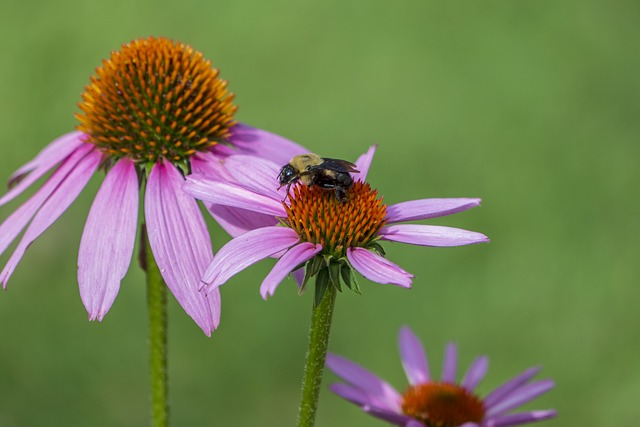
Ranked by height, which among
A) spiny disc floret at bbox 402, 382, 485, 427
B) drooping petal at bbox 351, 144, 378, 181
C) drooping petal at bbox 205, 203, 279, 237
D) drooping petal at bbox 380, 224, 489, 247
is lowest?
spiny disc floret at bbox 402, 382, 485, 427

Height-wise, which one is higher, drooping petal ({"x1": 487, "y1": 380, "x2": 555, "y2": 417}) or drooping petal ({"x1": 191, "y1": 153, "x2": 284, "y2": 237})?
drooping petal ({"x1": 191, "y1": 153, "x2": 284, "y2": 237})

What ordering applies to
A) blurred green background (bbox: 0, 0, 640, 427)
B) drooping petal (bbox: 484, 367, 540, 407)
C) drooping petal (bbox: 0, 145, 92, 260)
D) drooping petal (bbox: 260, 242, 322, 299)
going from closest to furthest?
drooping petal (bbox: 260, 242, 322, 299)
drooping petal (bbox: 0, 145, 92, 260)
drooping petal (bbox: 484, 367, 540, 407)
blurred green background (bbox: 0, 0, 640, 427)

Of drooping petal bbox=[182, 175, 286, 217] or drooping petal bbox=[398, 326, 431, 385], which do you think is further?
drooping petal bbox=[398, 326, 431, 385]

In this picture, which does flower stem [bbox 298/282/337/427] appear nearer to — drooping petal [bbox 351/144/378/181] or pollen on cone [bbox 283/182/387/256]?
pollen on cone [bbox 283/182/387/256]

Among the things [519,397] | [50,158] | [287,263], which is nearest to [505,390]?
[519,397]

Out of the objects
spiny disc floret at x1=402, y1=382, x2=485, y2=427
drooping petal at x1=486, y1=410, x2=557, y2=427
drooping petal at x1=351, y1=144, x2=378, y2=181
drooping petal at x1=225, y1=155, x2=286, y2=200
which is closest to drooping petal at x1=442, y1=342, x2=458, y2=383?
spiny disc floret at x1=402, y1=382, x2=485, y2=427

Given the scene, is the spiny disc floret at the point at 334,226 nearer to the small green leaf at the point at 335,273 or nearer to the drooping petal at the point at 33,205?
the small green leaf at the point at 335,273

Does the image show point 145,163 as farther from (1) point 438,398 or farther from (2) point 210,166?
(1) point 438,398

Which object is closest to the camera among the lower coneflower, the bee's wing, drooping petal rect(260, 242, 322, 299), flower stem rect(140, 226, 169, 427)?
drooping petal rect(260, 242, 322, 299)
